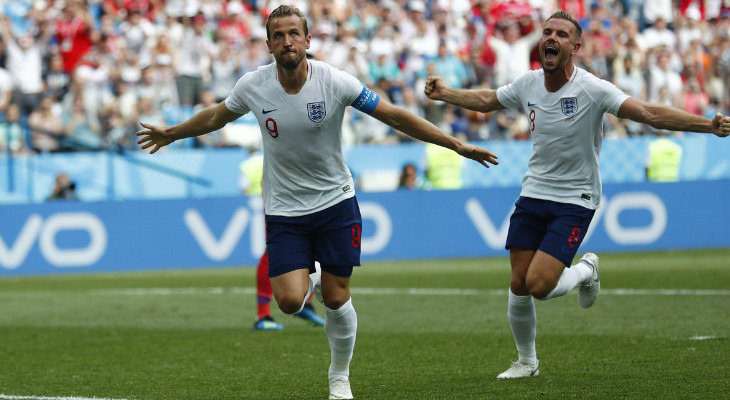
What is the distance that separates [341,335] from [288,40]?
1.84m

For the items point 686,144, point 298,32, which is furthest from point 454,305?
point 686,144

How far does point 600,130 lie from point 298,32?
7.25 ft

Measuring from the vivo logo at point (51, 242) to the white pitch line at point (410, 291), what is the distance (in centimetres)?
201

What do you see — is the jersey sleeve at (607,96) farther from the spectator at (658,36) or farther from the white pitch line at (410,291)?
the spectator at (658,36)

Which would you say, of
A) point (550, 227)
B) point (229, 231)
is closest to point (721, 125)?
point (550, 227)

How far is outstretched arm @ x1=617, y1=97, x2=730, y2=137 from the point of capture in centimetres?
711

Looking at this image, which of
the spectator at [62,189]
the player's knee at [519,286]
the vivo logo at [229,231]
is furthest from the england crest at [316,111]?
the spectator at [62,189]

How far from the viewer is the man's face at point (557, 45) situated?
24.6 feet

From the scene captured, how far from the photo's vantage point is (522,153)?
20078 mm

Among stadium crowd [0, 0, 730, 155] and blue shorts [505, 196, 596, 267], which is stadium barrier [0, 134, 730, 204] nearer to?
stadium crowd [0, 0, 730, 155]

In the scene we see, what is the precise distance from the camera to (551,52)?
295 inches

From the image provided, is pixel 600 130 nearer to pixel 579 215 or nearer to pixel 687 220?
pixel 579 215

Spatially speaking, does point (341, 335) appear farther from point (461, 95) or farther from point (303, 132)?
point (461, 95)

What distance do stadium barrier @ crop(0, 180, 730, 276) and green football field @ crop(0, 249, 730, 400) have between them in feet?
3.13
